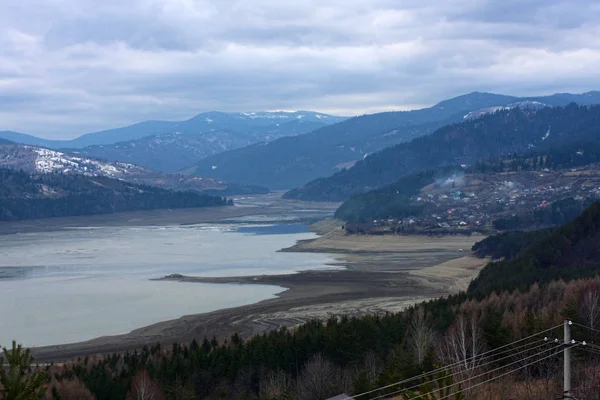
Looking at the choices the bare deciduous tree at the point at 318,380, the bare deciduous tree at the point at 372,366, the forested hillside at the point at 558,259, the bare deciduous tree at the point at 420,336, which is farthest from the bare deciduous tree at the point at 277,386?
the forested hillside at the point at 558,259

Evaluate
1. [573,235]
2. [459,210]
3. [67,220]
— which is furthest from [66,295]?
[67,220]

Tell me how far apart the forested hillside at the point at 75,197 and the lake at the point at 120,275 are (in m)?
45.9

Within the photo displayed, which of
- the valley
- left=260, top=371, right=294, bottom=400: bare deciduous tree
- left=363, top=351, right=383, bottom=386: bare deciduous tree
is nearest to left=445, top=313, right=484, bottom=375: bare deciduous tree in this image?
left=363, top=351, right=383, bottom=386: bare deciduous tree

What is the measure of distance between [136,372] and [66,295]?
96.1 ft

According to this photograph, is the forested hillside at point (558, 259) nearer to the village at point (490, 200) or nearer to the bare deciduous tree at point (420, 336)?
the bare deciduous tree at point (420, 336)

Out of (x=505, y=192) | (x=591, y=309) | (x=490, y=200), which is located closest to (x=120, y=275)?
(x=591, y=309)

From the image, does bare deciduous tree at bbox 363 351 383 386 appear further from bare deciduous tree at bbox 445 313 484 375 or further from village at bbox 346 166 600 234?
village at bbox 346 166 600 234

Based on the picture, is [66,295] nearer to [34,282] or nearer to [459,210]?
[34,282]

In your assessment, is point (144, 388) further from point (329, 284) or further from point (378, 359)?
point (329, 284)

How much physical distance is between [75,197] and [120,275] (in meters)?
110

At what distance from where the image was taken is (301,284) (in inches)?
2394

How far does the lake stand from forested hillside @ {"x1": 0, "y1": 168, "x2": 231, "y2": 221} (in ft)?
151

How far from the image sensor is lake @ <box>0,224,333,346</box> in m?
47.9

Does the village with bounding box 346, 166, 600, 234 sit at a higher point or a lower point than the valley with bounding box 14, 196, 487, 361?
higher
